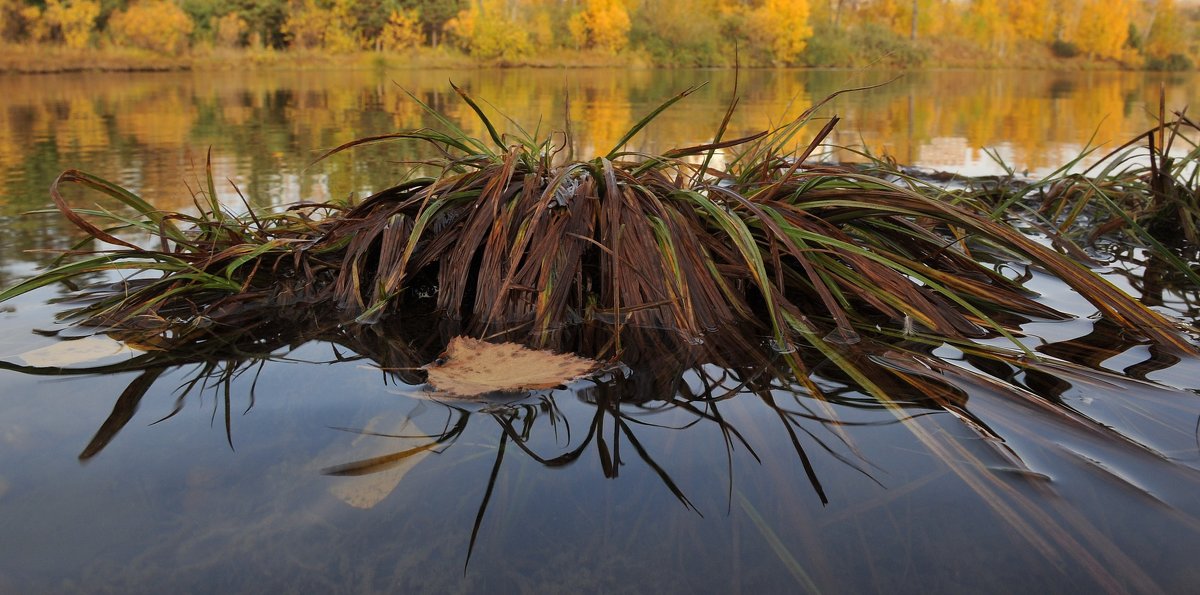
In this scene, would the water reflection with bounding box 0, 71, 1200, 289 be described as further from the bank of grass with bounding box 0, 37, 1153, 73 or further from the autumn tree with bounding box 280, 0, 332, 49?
the autumn tree with bounding box 280, 0, 332, 49

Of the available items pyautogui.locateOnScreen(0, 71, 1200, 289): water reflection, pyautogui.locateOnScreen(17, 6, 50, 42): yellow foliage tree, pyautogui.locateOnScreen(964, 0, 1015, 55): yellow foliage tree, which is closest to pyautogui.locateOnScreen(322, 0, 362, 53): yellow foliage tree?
pyautogui.locateOnScreen(17, 6, 50, 42): yellow foliage tree

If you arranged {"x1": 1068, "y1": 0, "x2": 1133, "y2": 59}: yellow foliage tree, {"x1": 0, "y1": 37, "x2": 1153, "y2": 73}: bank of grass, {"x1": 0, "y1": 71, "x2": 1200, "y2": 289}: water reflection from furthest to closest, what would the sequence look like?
{"x1": 1068, "y1": 0, "x2": 1133, "y2": 59}: yellow foliage tree < {"x1": 0, "y1": 37, "x2": 1153, "y2": 73}: bank of grass < {"x1": 0, "y1": 71, "x2": 1200, "y2": 289}: water reflection

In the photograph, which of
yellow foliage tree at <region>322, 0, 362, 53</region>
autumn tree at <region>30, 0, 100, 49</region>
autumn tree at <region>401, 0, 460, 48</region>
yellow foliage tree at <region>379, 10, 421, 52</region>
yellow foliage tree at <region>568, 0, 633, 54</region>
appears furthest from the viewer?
yellow foliage tree at <region>568, 0, 633, 54</region>

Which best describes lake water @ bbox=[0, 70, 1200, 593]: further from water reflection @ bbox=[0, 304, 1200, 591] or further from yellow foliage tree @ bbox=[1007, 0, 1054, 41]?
yellow foliage tree @ bbox=[1007, 0, 1054, 41]

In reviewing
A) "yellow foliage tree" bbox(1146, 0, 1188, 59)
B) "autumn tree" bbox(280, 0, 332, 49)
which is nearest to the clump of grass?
"autumn tree" bbox(280, 0, 332, 49)

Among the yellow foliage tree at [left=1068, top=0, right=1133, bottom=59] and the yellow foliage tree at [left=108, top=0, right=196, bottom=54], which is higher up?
the yellow foliage tree at [left=1068, top=0, right=1133, bottom=59]

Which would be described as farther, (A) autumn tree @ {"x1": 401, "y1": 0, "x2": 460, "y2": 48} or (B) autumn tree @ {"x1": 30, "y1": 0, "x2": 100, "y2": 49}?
(A) autumn tree @ {"x1": 401, "y1": 0, "x2": 460, "y2": 48}

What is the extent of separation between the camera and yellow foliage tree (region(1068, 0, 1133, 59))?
1693 inches

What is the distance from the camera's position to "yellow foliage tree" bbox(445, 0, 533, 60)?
33.7 m

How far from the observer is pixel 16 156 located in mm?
4789

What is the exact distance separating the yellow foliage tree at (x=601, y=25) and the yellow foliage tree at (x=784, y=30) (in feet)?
26.4

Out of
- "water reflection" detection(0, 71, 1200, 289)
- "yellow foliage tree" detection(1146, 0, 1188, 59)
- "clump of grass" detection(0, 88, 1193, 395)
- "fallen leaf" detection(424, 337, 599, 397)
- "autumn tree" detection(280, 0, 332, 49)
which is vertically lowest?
"fallen leaf" detection(424, 337, 599, 397)

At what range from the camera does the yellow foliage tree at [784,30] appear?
3869 cm

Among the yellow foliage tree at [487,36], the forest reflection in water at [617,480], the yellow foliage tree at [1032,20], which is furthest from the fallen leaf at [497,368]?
the yellow foliage tree at [1032,20]
